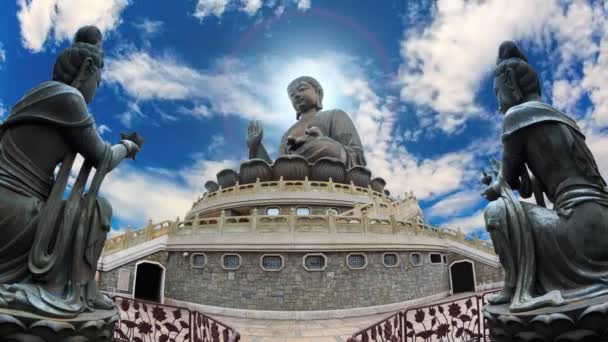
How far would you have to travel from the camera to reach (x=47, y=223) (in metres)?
4.04

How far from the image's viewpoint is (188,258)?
1398cm

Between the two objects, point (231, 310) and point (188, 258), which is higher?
point (188, 258)

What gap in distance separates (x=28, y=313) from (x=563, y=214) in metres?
6.34

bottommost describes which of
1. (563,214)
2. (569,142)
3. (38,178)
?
(563,214)

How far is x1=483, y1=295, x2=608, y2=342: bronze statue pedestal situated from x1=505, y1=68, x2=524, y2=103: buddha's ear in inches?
113

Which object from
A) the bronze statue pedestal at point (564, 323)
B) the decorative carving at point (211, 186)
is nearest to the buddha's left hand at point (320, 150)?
the decorative carving at point (211, 186)

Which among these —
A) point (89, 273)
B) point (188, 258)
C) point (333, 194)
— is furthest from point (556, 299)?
point (333, 194)

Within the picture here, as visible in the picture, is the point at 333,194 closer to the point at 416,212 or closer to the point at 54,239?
the point at 416,212

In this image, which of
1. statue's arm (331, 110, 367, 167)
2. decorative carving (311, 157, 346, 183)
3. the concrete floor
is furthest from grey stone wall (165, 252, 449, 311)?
statue's arm (331, 110, 367, 167)

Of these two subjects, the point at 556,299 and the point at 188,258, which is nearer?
the point at 556,299

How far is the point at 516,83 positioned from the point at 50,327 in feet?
22.5

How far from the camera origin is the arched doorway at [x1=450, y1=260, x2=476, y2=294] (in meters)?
18.4

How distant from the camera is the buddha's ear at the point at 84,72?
4.69m

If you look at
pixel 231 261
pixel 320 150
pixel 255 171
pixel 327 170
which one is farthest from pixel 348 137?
pixel 231 261
